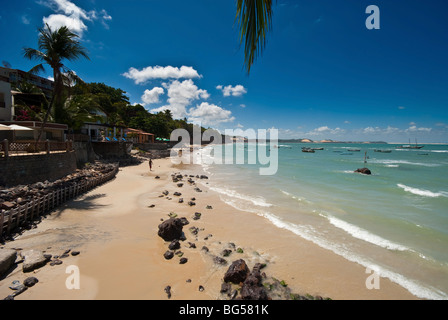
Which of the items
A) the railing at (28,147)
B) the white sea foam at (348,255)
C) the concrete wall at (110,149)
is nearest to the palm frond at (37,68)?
the railing at (28,147)

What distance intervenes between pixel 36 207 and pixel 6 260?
4.47 metres

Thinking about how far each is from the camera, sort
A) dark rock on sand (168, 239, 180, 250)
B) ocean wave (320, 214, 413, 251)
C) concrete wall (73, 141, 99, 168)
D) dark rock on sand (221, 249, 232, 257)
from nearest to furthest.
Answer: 1. dark rock on sand (221, 249, 232, 257)
2. dark rock on sand (168, 239, 180, 250)
3. ocean wave (320, 214, 413, 251)
4. concrete wall (73, 141, 99, 168)

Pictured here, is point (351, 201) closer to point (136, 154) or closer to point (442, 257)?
point (442, 257)

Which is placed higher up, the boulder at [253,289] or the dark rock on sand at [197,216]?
the dark rock on sand at [197,216]

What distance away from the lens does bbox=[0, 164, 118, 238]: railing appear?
7910mm

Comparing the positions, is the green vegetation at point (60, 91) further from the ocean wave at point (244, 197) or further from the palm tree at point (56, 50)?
the ocean wave at point (244, 197)

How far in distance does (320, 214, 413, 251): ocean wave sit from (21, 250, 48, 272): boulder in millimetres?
13078

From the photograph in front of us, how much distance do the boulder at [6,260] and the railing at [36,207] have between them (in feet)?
7.04

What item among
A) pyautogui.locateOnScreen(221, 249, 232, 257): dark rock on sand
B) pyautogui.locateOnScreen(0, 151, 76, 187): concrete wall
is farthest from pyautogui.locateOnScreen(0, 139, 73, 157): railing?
pyautogui.locateOnScreen(221, 249, 232, 257): dark rock on sand

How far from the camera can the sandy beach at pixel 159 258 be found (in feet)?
19.5

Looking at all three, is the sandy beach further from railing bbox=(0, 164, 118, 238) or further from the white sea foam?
railing bbox=(0, 164, 118, 238)

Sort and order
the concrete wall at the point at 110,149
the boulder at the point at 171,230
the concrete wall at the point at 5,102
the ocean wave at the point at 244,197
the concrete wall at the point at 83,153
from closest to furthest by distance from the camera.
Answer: the boulder at the point at 171,230, the ocean wave at the point at 244,197, the concrete wall at the point at 5,102, the concrete wall at the point at 83,153, the concrete wall at the point at 110,149
